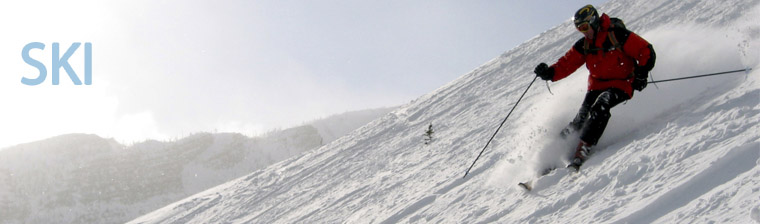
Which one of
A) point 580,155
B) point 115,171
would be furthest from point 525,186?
point 115,171

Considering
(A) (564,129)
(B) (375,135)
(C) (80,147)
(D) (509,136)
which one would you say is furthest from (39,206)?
(A) (564,129)

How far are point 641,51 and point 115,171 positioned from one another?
4010 centimetres

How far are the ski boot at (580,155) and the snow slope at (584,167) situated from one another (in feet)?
0.38

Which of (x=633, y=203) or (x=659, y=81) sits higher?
(x=659, y=81)

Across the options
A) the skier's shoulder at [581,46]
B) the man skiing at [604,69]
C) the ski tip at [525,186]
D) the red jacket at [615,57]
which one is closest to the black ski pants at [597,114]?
the man skiing at [604,69]

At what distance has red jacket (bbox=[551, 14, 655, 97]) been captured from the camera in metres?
5.30

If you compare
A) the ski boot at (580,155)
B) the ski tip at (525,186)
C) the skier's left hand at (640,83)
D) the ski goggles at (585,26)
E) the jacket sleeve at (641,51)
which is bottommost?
the ski tip at (525,186)

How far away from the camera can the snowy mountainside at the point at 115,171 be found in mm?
33250

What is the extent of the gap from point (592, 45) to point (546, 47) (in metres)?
12.1

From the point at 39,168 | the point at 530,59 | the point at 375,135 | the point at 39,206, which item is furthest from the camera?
the point at 39,168

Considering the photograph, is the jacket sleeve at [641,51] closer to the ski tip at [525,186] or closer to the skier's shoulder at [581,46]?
the skier's shoulder at [581,46]

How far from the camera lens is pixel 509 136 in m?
8.59

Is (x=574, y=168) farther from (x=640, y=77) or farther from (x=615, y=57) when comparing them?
(x=615, y=57)

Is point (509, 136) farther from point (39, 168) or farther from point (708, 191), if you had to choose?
point (39, 168)
